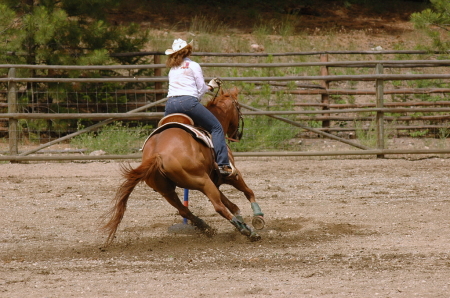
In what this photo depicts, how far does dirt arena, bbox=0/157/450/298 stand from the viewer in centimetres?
509

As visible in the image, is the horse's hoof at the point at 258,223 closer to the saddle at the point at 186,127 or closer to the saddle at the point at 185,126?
the saddle at the point at 186,127

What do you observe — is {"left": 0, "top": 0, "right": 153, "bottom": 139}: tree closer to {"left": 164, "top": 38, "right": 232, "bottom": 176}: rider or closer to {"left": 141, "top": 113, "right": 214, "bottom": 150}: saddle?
{"left": 164, "top": 38, "right": 232, "bottom": 176}: rider

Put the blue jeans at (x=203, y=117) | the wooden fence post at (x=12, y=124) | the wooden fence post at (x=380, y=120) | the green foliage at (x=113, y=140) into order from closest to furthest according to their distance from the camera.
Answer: the blue jeans at (x=203, y=117), the wooden fence post at (x=12, y=124), the wooden fence post at (x=380, y=120), the green foliage at (x=113, y=140)

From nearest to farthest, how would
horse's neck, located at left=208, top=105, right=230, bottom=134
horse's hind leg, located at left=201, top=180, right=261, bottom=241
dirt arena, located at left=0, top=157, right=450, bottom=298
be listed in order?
dirt arena, located at left=0, top=157, right=450, bottom=298, horse's hind leg, located at left=201, top=180, right=261, bottom=241, horse's neck, located at left=208, top=105, right=230, bottom=134

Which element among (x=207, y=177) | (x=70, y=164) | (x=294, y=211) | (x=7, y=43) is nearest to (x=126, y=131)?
(x=70, y=164)

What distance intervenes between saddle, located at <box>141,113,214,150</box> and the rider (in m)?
0.06

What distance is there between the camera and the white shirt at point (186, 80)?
6871 millimetres

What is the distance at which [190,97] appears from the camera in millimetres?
6832

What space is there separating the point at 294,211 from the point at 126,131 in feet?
18.6

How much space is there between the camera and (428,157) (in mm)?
12523

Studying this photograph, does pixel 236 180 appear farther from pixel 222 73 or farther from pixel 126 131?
pixel 222 73

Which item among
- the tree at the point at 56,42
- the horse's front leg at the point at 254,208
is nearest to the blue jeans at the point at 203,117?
the horse's front leg at the point at 254,208

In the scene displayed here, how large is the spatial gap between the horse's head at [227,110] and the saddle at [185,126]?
0.63m

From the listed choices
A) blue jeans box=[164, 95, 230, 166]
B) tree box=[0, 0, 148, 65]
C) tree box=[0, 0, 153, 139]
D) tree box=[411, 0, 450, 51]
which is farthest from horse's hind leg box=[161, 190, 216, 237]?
tree box=[411, 0, 450, 51]
